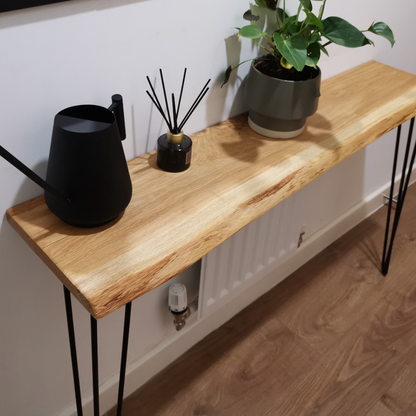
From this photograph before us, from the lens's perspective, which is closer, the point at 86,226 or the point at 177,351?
the point at 86,226

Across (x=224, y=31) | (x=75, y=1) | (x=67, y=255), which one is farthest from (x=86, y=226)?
(x=224, y=31)

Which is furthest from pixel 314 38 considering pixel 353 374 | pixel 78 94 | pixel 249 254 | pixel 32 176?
pixel 353 374

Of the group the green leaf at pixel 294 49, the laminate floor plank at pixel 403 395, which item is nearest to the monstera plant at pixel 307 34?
the green leaf at pixel 294 49

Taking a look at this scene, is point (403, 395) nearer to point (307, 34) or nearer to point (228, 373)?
point (228, 373)

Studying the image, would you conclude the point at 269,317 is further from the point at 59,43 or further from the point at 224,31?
the point at 59,43

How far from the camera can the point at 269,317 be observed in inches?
68.3

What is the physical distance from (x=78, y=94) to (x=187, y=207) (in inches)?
11.5

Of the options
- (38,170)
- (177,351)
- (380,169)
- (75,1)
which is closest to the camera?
(75,1)

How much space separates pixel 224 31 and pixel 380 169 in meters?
1.38

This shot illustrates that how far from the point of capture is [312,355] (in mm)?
1606

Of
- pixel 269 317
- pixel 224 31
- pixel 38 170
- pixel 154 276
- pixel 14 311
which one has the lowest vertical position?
pixel 269 317

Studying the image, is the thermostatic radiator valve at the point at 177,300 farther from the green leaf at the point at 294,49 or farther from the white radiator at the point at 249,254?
the green leaf at the point at 294,49

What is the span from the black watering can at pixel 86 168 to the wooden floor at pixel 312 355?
35.7 inches

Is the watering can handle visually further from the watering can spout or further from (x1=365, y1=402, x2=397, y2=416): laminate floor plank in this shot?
(x1=365, y1=402, x2=397, y2=416): laminate floor plank
